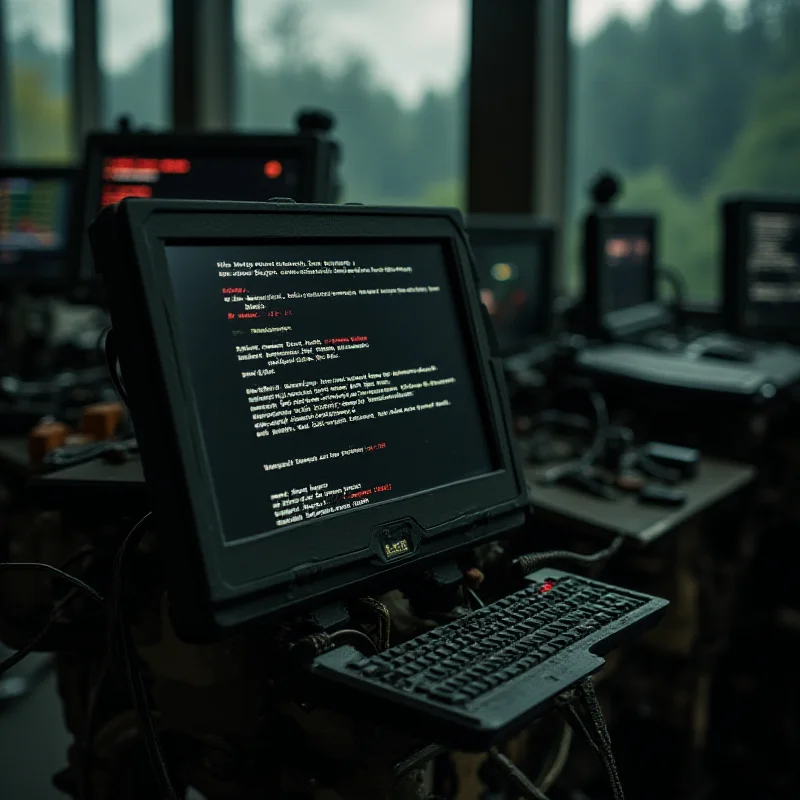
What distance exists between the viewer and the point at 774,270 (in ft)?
9.18

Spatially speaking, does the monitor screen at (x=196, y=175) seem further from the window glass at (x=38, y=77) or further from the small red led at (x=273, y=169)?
the window glass at (x=38, y=77)

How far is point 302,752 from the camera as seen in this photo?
1.10 meters

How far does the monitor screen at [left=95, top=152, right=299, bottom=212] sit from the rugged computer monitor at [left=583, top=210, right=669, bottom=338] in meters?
0.92

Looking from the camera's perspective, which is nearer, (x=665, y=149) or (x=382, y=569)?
(x=382, y=569)

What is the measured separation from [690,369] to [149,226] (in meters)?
1.75

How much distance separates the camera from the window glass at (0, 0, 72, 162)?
19.4 ft

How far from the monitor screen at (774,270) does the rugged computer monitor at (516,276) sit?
0.61 metres

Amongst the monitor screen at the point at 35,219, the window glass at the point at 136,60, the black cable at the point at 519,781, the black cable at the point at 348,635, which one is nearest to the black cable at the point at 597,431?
the black cable at the point at 519,781

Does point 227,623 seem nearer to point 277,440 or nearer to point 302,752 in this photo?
point 277,440

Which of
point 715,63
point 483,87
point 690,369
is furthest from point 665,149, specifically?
point 690,369

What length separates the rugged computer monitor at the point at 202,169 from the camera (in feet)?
6.28

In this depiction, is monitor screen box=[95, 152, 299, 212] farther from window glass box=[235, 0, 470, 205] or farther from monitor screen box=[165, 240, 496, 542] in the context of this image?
window glass box=[235, 0, 470, 205]

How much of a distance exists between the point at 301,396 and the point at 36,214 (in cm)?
253

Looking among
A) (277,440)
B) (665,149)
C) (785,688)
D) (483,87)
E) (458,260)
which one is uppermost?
(483,87)
